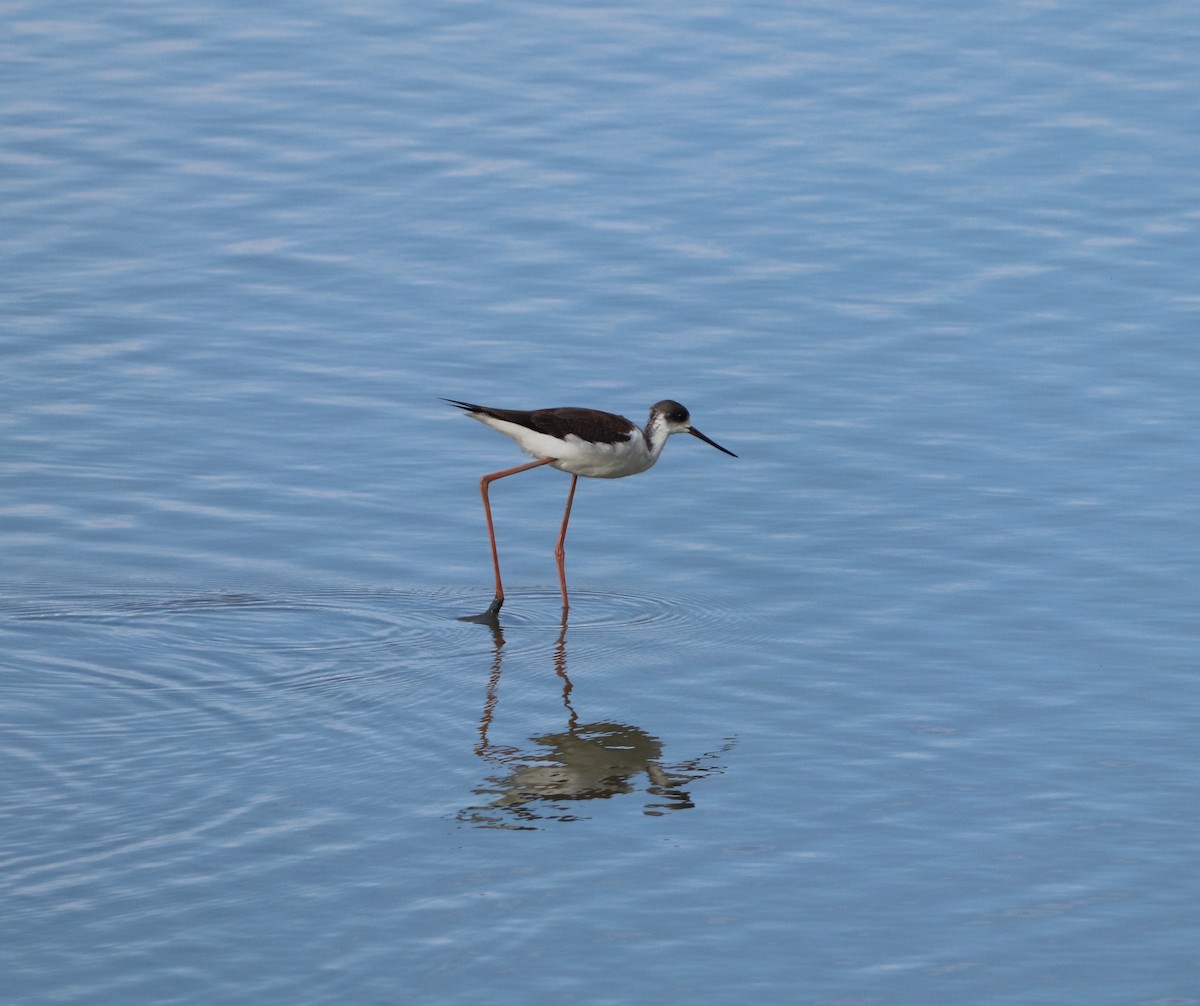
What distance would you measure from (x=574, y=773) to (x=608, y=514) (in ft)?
13.1

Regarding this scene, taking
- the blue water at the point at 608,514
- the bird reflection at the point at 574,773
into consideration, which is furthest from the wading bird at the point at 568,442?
the bird reflection at the point at 574,773

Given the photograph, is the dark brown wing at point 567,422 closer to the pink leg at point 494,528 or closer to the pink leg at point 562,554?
the pink leg at point 494,528

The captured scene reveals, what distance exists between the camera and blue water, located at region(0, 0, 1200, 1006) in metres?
8.00

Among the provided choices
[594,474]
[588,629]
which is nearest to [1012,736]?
[588,629]

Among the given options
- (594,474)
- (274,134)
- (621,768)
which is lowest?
(621,768)

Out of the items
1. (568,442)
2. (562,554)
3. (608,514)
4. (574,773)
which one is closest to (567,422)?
(568,442)

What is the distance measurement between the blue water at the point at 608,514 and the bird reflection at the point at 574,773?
0.03 m

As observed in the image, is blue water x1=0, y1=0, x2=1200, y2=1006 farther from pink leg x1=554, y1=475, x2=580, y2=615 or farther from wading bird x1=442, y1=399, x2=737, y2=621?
wading bird x1=442, y1=399, x2=737, y2=621

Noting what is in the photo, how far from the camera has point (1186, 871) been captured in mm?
8422

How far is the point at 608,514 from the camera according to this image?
13.3 metres

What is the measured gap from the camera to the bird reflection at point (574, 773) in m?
8.93

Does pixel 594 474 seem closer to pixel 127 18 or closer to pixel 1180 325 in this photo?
pixel 1180 325

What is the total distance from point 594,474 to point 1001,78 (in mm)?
10527

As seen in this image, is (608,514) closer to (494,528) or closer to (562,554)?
(494,528)
